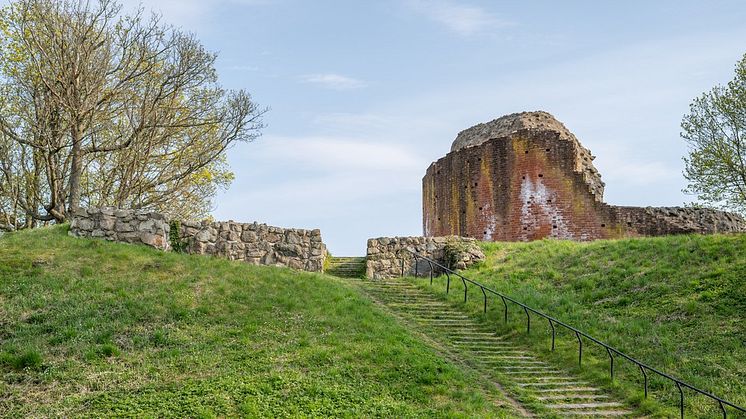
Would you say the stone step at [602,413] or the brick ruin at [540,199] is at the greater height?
the brick ruin at [540,199]

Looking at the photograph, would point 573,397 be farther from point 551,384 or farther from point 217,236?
point 217,236

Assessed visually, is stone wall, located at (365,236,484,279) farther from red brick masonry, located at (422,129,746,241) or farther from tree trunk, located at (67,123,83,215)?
tree trunk, located at (67,123,83,215)

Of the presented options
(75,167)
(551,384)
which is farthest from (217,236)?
(551,384)

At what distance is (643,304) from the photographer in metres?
16.6

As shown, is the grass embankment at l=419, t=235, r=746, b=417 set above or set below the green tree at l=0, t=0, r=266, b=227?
below

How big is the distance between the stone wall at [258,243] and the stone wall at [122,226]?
0.73m

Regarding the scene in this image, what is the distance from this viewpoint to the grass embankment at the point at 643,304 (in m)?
13.2

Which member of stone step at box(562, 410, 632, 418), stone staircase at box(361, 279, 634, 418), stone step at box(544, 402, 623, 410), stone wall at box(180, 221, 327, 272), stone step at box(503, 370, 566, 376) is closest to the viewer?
stone step at box(562, 410, 632, 418)

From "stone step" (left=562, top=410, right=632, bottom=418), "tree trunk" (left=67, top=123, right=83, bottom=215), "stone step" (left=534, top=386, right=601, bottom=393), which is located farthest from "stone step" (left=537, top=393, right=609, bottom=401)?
"tree trunk" (left=67, top=123, right=83, bottom=215)

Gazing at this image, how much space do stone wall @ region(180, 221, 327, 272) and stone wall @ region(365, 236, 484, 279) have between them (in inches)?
68.7

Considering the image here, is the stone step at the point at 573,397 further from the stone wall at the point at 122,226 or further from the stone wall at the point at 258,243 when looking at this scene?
the stone wall at the point at 122,226

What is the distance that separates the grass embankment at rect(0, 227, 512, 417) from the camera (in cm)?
1077

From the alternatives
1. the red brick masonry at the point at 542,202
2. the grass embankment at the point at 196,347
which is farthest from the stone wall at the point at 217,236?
the red brick masonry at the point at 542,202

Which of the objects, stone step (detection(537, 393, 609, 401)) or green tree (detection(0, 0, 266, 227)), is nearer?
stone step (detection(537, 393, 609, 401))
